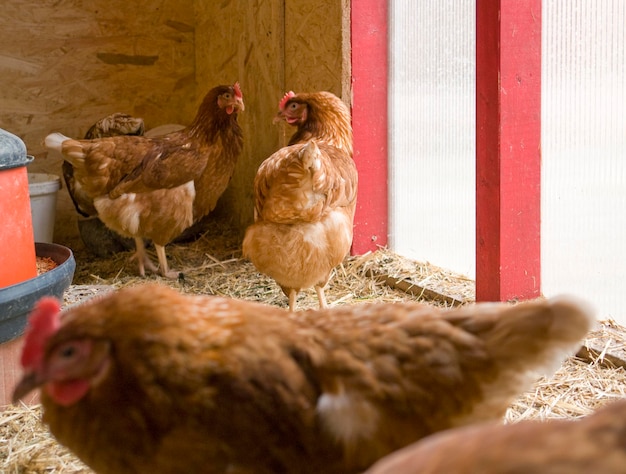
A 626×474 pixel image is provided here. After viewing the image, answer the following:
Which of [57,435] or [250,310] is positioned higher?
[250,310]

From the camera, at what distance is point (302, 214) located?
3.59m

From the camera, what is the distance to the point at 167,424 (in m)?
1.50

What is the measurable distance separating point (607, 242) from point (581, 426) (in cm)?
262

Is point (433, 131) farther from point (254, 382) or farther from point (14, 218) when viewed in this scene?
point (254, 382)

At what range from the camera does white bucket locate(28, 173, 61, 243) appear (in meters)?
5.25

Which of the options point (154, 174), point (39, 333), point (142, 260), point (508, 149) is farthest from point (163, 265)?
point (39, 333)

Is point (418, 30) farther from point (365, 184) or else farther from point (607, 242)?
point (607, 242)

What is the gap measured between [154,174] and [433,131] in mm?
1919

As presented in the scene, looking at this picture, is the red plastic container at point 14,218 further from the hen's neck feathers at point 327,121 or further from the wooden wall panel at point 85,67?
the wooden wall panel at point 85,67

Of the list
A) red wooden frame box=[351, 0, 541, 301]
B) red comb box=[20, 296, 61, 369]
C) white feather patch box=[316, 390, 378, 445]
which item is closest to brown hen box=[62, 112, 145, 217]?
red wooden frame box=[351, 0, 541, 301]

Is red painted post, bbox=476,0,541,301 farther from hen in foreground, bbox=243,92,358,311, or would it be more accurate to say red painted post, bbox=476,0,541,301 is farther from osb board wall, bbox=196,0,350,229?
osb board wall, bbox=196,0,350,229

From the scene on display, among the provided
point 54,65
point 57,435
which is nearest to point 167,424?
point 57,435

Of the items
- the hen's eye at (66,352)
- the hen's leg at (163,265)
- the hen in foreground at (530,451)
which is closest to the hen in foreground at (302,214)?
the hen's leg at (163,265)

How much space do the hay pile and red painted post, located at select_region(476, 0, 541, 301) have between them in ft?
1.24
